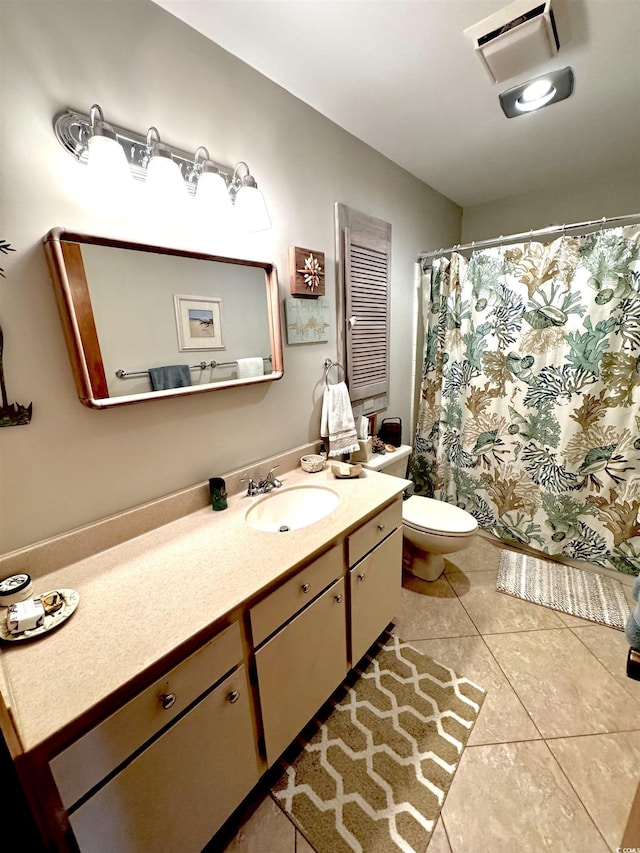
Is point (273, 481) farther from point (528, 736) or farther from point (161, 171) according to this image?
point (528, 736)

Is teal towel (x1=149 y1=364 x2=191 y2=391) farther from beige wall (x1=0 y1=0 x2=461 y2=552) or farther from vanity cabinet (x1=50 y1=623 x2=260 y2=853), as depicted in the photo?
vanity cabinet (x1=50 y1=623 x2=260 y2=853)

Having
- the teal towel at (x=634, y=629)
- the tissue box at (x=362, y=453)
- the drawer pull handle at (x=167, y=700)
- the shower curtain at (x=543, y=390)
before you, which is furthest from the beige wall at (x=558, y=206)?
the drawer pull handle at (x=167, y=700)

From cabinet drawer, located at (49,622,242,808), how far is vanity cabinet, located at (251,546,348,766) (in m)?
0.12

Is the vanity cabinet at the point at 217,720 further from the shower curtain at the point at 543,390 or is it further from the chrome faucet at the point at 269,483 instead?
the shower curtain at the point at 543,390

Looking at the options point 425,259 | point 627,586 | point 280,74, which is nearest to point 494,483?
point 627,586

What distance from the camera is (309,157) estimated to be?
1478 millimetres

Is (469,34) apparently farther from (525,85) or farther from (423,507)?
(423,507)

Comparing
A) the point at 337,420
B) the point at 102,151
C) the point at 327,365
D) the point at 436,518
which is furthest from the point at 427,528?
the point at 102,151

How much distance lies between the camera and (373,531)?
1290mm

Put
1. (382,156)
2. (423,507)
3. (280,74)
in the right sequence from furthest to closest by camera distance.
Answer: (423,507)
(382,156)
(280,74)

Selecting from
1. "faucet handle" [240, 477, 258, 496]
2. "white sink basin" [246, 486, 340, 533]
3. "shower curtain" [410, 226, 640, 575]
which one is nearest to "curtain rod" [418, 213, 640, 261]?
"shower curtain" [410, 226, 640, 575]

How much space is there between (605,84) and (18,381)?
244 cm

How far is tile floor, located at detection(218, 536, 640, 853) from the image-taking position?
38.7 inches

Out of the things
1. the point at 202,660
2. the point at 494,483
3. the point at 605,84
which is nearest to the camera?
Result: the point at 202,660
